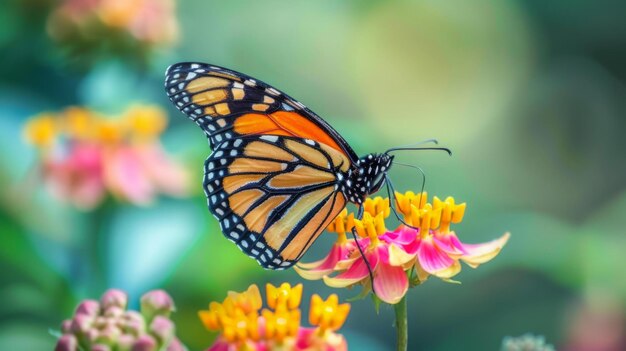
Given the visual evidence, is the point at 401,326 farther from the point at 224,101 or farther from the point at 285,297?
the point at 224,101

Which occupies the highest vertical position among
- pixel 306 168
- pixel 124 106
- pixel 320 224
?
pixel 124 106

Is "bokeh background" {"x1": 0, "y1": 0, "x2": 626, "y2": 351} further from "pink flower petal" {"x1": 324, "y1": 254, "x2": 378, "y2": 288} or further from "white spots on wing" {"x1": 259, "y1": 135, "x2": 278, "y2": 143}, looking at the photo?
"pink flower petal" {"x1": 324, "y1": 254, "x2": 378, "y2": 288}

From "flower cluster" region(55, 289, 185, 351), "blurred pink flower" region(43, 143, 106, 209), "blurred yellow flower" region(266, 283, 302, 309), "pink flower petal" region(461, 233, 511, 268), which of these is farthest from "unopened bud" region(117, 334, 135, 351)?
"blurred pink flower" region(43, 143, 106, 209)

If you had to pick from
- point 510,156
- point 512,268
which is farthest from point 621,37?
point 512,268

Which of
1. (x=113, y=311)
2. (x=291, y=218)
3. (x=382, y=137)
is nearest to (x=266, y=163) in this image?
(x=291, y=218)

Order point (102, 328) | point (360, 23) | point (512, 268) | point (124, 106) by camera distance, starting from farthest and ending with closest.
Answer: point (360, 23) < point (512, 268) < point (124, 106) < point (102, 328)

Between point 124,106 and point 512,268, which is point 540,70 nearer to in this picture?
point 512,268
